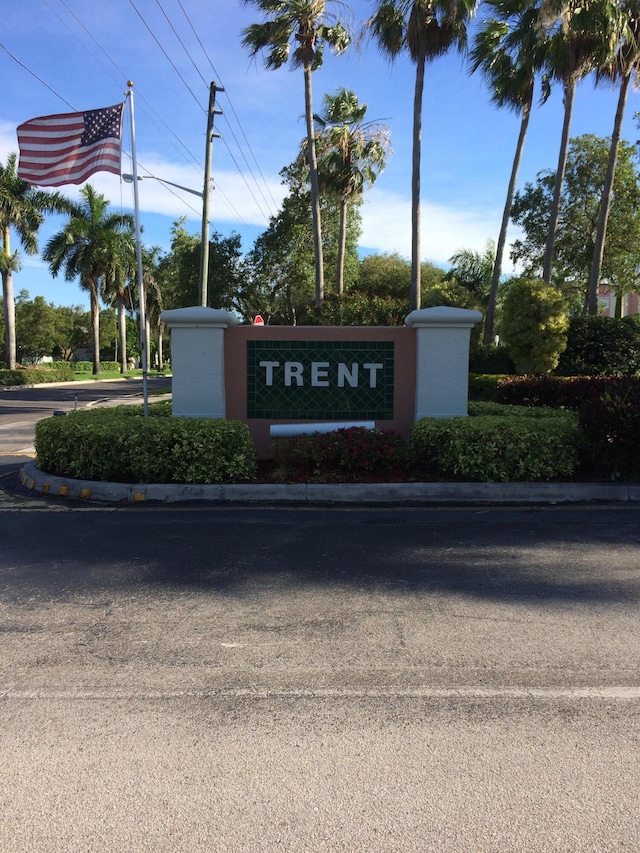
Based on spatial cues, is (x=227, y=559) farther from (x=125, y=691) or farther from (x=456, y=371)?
(x=456, y=371)

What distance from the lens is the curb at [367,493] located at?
7.32 meters

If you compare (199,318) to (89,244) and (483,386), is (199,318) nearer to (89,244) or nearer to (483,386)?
(483,386)

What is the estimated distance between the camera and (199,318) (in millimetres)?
8758

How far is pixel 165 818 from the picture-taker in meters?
2.36

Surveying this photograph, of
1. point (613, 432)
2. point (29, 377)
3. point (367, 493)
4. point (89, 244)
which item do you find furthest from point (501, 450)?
point (89, 244)

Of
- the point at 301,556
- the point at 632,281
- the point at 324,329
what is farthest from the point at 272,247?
the point at 301,556

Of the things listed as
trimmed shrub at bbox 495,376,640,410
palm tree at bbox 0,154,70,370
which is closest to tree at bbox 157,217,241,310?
palm tree at bbox 0,154,70,370

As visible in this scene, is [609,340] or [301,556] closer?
[301,556]

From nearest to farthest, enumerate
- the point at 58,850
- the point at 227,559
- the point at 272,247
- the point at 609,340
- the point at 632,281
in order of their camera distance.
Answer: the point at 58,850 → the point at 227,559 → the point at 609,340 → the point at 632,281 → the point at 272,247

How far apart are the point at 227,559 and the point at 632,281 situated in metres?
30.0

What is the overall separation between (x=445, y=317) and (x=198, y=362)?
3480 mm

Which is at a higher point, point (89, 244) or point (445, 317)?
point (89, 244)

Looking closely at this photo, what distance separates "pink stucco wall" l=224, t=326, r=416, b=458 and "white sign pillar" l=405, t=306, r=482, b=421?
168 mm

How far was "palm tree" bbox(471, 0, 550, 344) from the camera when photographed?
2084cm
